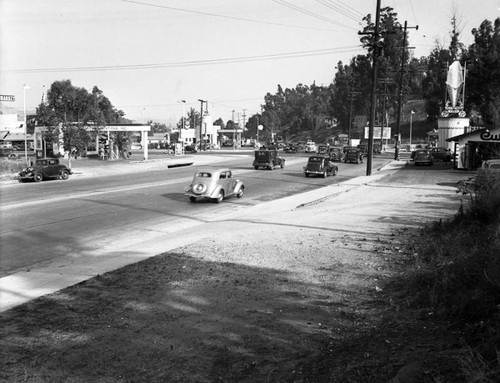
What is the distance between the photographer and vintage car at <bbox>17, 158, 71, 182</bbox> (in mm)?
35344

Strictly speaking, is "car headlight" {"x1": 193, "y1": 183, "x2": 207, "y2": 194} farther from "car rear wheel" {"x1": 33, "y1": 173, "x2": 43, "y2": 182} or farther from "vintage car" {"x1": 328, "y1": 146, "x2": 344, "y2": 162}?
"vintage car" {"x1": 328, "y1": 146, "x2": 344, "y2": 162}

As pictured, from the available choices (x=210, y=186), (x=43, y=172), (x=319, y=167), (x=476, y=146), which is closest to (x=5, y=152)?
(x=43, y=172)

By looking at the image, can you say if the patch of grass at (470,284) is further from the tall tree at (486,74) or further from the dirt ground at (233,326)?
the tall tree at (486,74)

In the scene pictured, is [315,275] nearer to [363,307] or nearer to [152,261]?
[363,307]

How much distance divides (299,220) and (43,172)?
26.2m

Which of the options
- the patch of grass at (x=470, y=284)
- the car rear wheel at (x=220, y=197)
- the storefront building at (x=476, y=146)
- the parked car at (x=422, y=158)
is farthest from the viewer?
the parked car at (x=422, y=158)

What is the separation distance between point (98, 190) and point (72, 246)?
15.7 metres

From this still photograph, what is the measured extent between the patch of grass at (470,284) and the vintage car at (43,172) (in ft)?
Result: 104

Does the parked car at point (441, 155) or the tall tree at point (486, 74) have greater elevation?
the tall tree at point (486, 74)

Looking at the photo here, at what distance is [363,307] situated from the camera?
279 inches

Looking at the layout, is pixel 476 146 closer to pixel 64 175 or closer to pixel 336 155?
pixel 336 155

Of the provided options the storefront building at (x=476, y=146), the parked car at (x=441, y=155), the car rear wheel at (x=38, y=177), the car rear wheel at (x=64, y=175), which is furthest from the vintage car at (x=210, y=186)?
the parked car at (x=441, y=155)

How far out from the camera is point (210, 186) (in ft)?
74.1

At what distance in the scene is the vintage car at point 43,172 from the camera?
35344 millimetres
